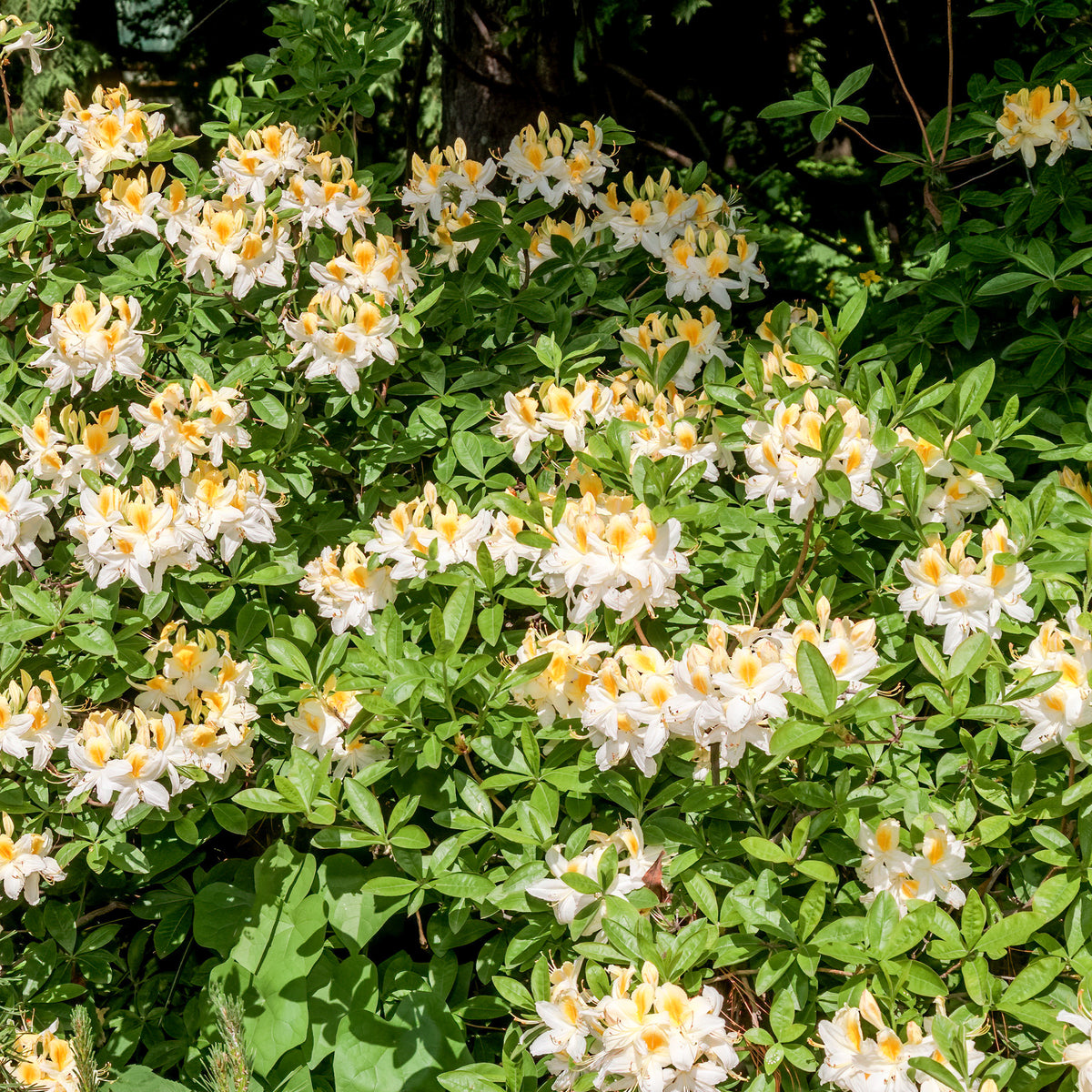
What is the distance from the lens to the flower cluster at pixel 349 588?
1.74 meters

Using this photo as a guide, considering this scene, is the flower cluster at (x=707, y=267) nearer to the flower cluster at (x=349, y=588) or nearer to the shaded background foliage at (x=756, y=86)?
the shaded background foliage at (x=756, y=86)

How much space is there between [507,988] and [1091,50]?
2.03 meters

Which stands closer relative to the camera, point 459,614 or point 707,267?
point 459,614

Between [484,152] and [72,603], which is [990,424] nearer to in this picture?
[72,603]

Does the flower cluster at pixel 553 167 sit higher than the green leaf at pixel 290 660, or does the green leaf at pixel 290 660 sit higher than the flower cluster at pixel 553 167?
the flower cluster at pixel 553 167

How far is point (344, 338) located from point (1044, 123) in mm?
1296

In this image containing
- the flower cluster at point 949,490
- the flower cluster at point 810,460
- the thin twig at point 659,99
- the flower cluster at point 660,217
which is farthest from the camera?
the thin twig at point 659,99

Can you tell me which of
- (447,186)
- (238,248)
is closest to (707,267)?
(447,186)

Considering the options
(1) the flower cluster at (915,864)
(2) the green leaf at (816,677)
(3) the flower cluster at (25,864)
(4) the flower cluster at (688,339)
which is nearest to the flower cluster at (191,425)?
(3) the flower cluster at (25,864)

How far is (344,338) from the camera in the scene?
185 centimetres

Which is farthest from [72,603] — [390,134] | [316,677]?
[390,134]

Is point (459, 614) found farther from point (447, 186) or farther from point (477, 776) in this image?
point (447, 186)

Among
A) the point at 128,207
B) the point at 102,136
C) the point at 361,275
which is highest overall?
the point at 102,136

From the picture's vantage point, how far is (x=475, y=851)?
1.66 metres
